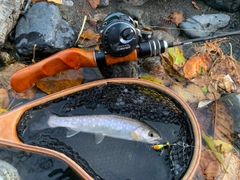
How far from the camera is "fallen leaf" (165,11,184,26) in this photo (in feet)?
11.9

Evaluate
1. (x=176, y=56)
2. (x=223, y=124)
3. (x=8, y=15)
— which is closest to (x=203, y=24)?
(x=176, y=56)

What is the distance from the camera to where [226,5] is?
373 centimetres

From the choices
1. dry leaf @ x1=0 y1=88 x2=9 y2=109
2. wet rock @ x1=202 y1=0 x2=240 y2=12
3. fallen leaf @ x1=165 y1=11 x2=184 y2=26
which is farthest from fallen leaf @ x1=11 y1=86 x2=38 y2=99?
wet rock @ x1=202 y1=0 x2=240 y2=12

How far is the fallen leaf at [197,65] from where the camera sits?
3287 mm

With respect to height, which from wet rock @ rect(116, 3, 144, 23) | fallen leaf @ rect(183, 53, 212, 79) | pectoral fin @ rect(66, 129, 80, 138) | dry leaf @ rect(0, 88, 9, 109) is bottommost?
pectoral fin @ rect(66, 129, 80, 138)

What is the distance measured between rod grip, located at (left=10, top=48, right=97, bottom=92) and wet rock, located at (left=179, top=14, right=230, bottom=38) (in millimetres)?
1246

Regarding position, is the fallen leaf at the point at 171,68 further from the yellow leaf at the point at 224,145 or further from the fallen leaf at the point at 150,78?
the yellow leaf at the point at 224,145

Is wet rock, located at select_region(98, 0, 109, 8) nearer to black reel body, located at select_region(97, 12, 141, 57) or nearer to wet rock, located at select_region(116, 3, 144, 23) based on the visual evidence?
wet rock, located at select_region(116, 3, 144, 23)

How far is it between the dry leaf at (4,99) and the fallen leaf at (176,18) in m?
1.60

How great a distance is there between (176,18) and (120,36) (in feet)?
4.34

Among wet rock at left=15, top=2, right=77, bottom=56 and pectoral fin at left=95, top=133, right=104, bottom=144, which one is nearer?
pectoral fin at left=95, top=133, right=104, bottom=144

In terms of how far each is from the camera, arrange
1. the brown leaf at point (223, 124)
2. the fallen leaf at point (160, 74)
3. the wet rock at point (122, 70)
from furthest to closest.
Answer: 1. the fallen leaf at point (160, 74)
2. the brown leaf at point (223, 124)
3. the wet rock at point (122, 70)

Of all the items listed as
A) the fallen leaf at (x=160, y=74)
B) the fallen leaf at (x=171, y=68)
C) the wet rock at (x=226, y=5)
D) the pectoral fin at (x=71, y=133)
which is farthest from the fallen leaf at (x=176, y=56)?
the pectoral fin at (x=71, y=133)

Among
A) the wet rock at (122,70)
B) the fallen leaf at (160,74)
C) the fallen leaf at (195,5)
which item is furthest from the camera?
the fallen leaf at (195,5)
